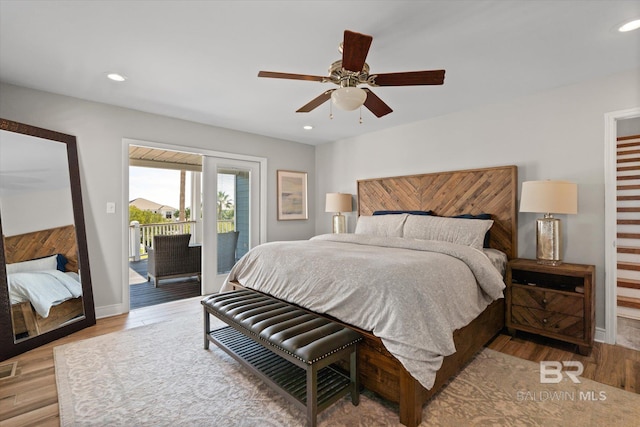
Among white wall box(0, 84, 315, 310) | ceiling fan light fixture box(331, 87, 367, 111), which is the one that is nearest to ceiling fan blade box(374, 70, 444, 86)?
ceiling fan light fixture box(331, 87, 367, 111)

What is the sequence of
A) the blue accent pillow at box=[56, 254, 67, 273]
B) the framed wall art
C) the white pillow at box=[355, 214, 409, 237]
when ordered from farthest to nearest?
the framed wall art → the white pillow at box=[355, 214, 409, 237] → the blue accent pillow at box=[56, 254, 67, 273]

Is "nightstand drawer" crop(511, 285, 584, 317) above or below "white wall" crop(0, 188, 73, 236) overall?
below

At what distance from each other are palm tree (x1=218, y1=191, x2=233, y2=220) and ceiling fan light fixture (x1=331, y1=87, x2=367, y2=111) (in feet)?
9.81

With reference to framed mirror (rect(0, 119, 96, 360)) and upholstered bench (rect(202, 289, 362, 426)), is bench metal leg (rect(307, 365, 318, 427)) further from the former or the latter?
framed mirror (rect(0, 119, 96, 360))

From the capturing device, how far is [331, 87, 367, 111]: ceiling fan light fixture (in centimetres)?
192

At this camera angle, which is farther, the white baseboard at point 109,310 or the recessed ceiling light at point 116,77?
the white baseboard at point 109,310

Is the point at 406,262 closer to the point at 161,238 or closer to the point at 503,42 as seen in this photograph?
the point at 503,42

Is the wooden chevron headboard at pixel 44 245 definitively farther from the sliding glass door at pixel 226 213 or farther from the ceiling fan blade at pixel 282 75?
the ceiling fan blade at pixel 282 75

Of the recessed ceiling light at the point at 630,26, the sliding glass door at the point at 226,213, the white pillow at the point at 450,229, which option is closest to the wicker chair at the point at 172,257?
the sliding glass door at the point at 226,213

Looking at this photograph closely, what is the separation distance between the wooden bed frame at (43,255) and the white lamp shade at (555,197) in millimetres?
4603

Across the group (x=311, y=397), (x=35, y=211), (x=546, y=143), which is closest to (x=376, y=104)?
(x=546, y=143)

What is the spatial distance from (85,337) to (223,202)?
2277 millimetres

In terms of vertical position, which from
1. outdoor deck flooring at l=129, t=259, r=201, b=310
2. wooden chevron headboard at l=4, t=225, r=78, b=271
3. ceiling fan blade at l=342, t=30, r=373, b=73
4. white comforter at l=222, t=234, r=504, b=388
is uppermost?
ceiling fan blade at l=342, t=30, r=373, b=73

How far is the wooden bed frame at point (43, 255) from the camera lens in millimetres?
2555
